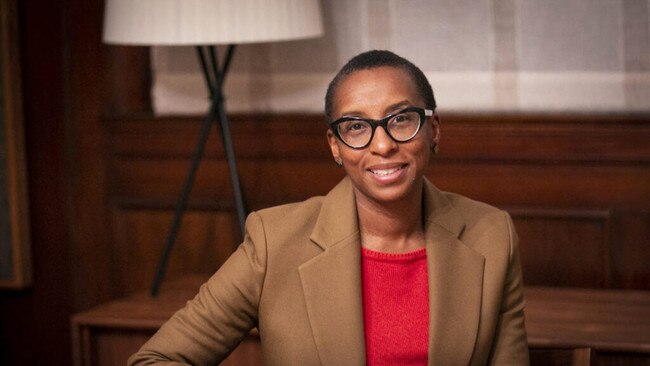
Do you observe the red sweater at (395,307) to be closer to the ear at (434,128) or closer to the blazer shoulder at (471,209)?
the blazer shoulder at (471,209)

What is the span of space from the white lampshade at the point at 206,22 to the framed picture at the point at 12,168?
0.92 meters

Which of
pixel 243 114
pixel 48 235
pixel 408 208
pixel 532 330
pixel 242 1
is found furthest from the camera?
pixel 48 235

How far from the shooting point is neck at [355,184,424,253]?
209cm

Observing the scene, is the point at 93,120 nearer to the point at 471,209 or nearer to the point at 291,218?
the point at 291,218

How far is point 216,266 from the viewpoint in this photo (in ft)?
12.3

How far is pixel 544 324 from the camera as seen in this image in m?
2.79

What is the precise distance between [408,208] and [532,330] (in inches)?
31.0

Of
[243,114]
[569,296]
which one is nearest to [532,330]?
[569,296]

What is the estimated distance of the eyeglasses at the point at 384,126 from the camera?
77.4 inches

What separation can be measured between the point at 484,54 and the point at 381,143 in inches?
59.7

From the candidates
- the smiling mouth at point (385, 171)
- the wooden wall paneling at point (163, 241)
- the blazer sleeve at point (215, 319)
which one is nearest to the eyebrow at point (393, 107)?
the smiling mouth at point (385, 171)

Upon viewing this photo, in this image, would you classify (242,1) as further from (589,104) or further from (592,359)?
(592,359)

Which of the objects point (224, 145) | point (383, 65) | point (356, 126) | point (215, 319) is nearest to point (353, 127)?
point (356, 126)

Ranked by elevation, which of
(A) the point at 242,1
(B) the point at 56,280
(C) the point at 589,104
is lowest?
(B) the point at 56,280
